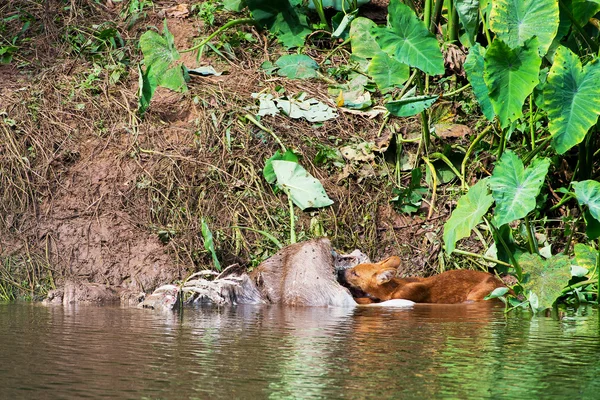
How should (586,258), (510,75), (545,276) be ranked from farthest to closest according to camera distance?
(586,258), (510,75), (545,276)

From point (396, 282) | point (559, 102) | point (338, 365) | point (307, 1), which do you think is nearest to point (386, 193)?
point (396, 282)

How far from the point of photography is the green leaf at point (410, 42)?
6.15 m

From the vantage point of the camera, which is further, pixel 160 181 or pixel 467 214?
pixel 160 181

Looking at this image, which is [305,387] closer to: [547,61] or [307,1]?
[547,61]

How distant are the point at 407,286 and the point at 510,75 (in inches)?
71.7

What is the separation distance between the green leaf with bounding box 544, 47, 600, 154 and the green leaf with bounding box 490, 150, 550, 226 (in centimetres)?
54

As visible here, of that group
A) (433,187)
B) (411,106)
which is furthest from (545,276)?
(433,187)

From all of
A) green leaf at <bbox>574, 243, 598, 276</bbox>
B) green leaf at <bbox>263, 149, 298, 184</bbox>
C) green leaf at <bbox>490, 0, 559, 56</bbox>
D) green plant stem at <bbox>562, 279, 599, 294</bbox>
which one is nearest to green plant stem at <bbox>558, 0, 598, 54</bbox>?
green leaf at <bbox>490, 0, 559, 56</bbox>

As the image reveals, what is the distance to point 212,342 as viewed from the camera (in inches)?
136

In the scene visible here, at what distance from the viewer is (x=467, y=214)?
17.7 ft

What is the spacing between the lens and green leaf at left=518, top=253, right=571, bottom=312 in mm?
5070

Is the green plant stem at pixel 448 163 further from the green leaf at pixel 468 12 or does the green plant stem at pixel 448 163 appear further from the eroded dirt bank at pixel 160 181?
the green leaf at pixel 468 12

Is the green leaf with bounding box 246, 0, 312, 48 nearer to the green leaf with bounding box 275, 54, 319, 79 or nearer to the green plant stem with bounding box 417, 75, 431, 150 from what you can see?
the green leaf with bounding box 275, 54, 319, 79

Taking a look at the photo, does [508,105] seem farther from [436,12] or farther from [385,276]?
[436,12]
